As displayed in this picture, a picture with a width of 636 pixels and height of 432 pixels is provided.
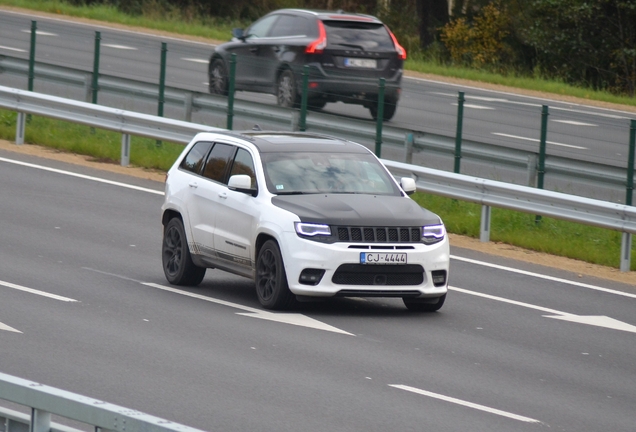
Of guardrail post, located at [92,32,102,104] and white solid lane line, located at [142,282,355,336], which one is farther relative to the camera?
guardrail post, located at [92,32,102,104]

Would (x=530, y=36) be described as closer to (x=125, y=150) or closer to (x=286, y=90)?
(x=286, y=90)

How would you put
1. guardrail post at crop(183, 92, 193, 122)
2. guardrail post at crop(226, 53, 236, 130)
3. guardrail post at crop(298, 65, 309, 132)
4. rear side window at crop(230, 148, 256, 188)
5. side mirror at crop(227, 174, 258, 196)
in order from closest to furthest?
side mirror at crop(227, 174, 258, 196), rear side window at crop(230, 148, 256, 188), guardrail post at crop(298, 65, 309, 132), guardrail post at crop(226, 53, 236, 130), guardrail post at crop(183, 92, 193, 122)

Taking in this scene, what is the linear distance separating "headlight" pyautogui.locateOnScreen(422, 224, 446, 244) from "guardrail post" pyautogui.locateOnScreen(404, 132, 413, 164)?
804 cm

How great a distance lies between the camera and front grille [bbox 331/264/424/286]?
11.7m

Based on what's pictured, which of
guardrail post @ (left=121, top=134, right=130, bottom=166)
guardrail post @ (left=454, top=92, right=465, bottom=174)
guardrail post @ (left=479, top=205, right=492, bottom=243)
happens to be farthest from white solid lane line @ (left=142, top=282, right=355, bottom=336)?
guardrail post @ (left=121, top=134, right=130, bottom=166)

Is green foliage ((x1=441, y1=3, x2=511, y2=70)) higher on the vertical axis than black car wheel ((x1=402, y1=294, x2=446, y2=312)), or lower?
higher

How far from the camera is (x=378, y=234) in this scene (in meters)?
11.8

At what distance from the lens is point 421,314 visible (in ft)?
41.2

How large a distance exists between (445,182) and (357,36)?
25.3 ft

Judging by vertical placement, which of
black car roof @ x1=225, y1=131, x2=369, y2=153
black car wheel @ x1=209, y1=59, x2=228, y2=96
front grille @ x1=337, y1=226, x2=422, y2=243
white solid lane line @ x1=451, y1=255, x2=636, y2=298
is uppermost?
black car wheel @ x1=209, y1=59, x2=228, y2=96

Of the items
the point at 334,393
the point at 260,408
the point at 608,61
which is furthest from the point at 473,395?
the point at 608,61

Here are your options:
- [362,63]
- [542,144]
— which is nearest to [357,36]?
[362,63]

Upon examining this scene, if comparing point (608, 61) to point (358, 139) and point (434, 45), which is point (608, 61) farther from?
point (358, 139)

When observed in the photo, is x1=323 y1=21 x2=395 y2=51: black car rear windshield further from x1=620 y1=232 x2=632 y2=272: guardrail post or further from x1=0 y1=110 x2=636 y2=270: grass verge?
x1=620 y1=232 x2=632 y2=272: guardrail post
